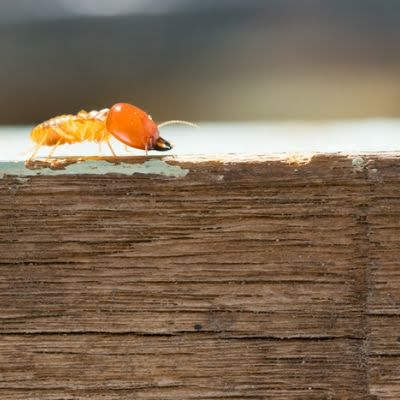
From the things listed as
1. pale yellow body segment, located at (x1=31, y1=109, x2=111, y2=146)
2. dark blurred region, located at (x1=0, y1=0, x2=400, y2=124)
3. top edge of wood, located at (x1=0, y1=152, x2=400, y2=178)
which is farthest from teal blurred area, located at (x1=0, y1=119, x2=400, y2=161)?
A: dark blurred region, located at (x1=0, y1=0, x2=400, y2=124)

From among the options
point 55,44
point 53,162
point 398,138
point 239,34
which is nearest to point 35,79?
point 55,44

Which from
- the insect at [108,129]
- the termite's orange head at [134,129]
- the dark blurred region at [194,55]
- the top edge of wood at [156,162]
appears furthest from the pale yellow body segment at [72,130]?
the dark blurred region at [194,55]

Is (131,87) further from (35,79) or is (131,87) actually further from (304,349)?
(304,349)

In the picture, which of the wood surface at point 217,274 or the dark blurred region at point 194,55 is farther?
the dark blurred region at point 194,55

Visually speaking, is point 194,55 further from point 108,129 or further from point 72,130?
point 108,129

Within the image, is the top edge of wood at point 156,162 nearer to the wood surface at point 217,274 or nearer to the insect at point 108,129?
the wood surface at point 217,274

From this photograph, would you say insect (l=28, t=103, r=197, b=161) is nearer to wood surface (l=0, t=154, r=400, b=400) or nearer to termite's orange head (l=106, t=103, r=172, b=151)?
termite's orange head (l=106, t=103, r=172, b=151)

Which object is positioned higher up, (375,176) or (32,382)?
(375,176)

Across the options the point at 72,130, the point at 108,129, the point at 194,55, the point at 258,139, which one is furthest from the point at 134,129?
the point at 194,55
